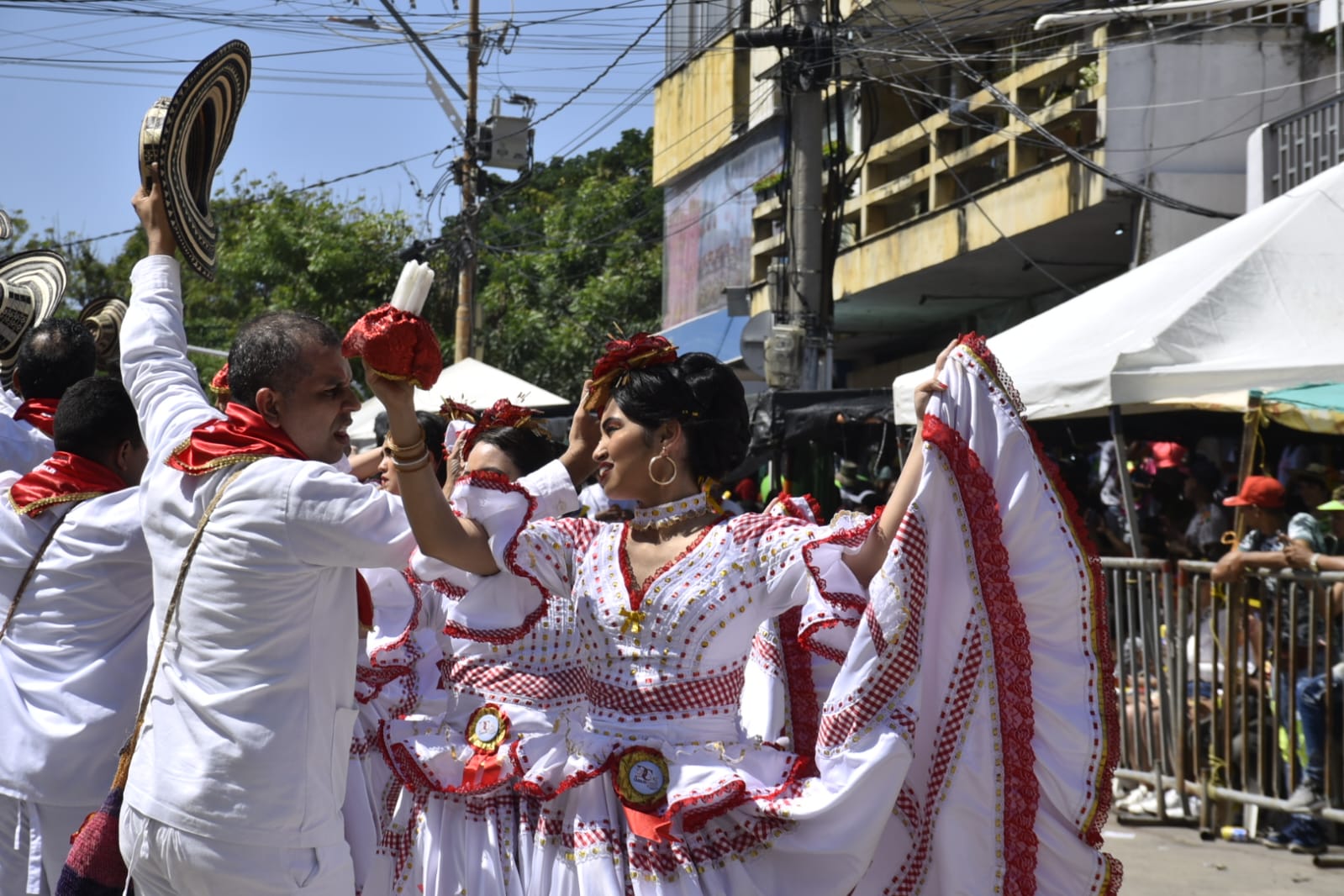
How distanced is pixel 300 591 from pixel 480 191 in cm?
2166

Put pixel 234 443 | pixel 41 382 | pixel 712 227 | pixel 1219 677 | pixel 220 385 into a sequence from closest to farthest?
pixel 234 443, pixel 220 385, pixel 41 382, pixel 1219 677, pixel 712 227

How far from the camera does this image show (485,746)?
385cm

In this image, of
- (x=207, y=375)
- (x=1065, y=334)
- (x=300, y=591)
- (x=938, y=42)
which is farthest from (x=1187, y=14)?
(x=207, y=375)

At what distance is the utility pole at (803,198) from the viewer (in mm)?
12453

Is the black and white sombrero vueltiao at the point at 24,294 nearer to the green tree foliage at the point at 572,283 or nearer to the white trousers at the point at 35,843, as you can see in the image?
the white trousers at the point at 35,843

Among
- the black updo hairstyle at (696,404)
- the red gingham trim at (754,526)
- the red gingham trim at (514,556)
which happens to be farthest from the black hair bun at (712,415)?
the red gingham trim at (514,556)

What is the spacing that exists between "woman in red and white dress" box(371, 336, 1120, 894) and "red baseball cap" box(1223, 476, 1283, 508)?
4.34m

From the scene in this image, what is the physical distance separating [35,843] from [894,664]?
224 cm

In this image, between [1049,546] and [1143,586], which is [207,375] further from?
[1049,546]

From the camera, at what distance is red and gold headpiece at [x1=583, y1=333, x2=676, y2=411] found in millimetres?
3688

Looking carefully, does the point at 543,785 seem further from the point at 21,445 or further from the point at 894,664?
the point at 21,445

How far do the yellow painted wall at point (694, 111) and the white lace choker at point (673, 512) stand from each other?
17.5 meters

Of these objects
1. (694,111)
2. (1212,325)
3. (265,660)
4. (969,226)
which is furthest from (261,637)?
(694,111)

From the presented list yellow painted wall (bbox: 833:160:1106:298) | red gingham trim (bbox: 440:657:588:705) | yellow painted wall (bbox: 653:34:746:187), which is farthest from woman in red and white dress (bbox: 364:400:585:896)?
yellow painted wall (bbox: 653:34:746:187)
